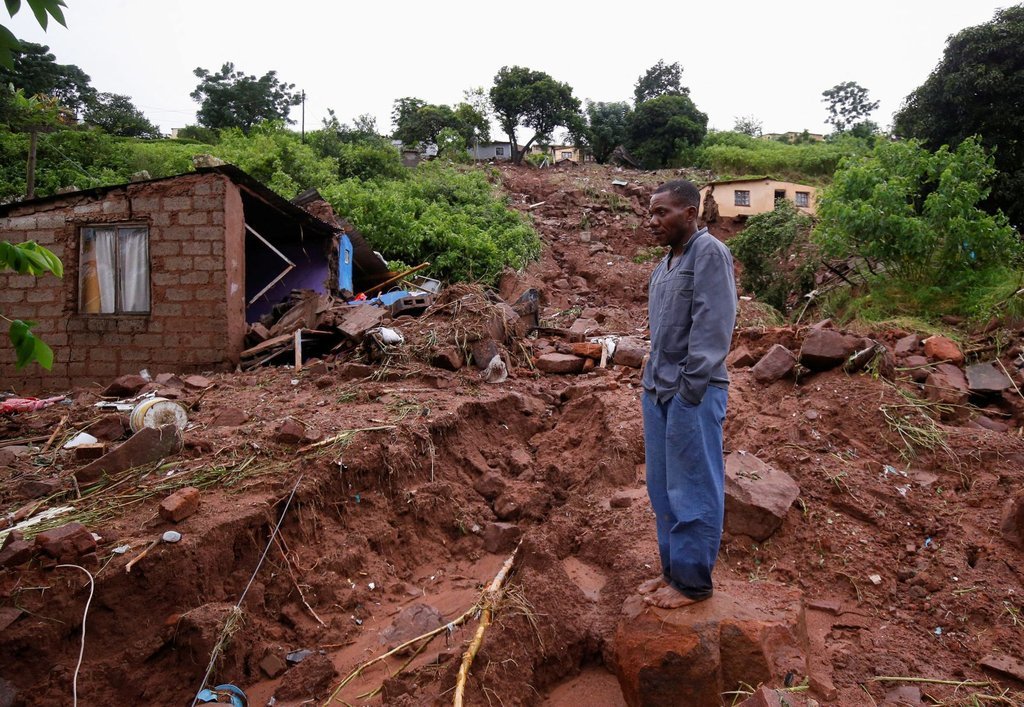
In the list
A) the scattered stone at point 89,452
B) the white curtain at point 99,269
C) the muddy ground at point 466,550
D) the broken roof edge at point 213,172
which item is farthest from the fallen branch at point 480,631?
the white curtain at point 99,269

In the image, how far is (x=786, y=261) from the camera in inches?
584

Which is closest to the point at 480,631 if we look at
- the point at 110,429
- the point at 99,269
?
the point at 110,429

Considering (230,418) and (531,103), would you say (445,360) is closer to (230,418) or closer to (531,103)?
(230,418)

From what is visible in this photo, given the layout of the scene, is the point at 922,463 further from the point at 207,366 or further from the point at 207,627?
the point at 207,366

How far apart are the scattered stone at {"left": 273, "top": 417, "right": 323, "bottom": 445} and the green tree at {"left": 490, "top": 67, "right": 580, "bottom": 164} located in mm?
33476

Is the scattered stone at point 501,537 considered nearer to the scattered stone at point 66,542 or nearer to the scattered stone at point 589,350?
the scattered stone at point 66,542

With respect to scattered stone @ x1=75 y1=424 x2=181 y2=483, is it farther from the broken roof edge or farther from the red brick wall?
the broken roof edge

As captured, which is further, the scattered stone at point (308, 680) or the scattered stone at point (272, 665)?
the scattered stone at point (272, 665)

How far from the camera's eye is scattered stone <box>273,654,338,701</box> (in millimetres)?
3551

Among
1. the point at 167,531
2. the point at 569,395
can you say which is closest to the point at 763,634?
the point at 167,531

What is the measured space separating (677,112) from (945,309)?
102 feet

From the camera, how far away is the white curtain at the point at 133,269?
28.3 ft

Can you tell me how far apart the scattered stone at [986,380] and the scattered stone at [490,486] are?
431 cm

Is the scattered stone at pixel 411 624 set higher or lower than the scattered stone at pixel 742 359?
lower
